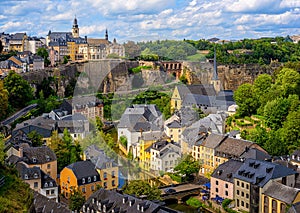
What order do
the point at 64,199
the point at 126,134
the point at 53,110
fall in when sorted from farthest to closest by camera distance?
1. the point at 53,110
2. the point at 126,134
3. the point at 64,199

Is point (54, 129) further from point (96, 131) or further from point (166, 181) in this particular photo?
point (166, 181)

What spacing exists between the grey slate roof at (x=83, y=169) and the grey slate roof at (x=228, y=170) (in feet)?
22.2

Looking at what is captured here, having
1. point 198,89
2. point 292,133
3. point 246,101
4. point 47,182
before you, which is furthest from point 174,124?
point 198,89

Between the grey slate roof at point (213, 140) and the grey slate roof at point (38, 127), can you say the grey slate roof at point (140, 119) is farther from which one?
the grey slate roof at point (38, 127)

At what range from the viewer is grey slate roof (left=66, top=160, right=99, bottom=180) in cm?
2444

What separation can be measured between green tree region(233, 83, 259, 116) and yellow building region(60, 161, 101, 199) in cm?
1552

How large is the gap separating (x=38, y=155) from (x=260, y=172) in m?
12.4

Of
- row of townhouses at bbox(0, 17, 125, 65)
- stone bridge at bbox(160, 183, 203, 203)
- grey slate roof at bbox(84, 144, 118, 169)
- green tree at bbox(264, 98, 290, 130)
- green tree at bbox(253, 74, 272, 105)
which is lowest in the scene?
stone bridge at bbox(160, 183, 203, 203)

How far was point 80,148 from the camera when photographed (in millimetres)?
29844

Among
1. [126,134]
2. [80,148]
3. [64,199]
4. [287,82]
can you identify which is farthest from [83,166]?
[287,82]

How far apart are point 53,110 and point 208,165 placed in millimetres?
15737

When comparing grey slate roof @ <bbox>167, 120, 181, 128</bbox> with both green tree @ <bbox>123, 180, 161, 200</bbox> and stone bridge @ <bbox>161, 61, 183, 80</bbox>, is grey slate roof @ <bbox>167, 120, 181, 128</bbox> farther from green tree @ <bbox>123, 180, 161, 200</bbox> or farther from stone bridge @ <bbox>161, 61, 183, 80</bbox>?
stone bridge @ <bbox>161, 61, 183, 80</bbox>

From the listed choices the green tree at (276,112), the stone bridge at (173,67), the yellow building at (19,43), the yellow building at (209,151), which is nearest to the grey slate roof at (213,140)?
the yellow building at (209,151)

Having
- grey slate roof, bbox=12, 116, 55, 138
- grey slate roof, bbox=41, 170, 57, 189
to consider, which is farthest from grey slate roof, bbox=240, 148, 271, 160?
grey slate roof, bbox=12, 116, 55, 138
